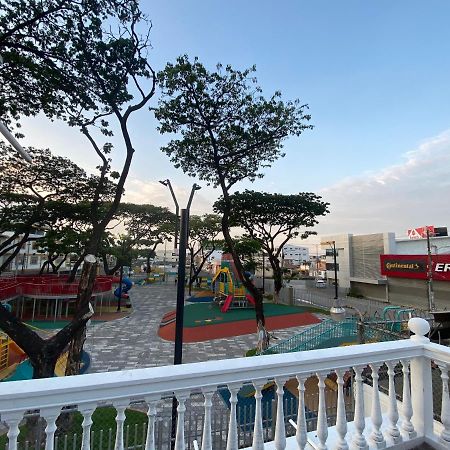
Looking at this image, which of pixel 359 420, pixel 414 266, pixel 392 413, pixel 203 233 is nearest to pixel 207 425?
pixel 359 420

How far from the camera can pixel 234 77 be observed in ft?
31.3

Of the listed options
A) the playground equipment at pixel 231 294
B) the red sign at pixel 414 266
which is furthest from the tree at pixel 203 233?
the red sign at pixel 414 266

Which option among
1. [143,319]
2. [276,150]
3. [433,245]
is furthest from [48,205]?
[433,245]

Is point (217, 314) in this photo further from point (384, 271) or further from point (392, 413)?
point (392, 413)

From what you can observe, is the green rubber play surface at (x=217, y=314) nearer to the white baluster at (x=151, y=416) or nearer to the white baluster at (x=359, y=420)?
the white baluster at (x=359, y=420)

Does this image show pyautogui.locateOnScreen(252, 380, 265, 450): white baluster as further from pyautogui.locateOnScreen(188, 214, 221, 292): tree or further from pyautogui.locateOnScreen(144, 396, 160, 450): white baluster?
pyautogui.locateOnScreen(188, 214, 221, 292): tree

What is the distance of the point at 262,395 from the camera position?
2168 mm

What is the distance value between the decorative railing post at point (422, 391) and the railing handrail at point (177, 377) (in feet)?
0.42

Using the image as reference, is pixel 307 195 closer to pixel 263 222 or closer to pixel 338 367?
pixel 263 222

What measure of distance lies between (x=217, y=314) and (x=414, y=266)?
16.9m

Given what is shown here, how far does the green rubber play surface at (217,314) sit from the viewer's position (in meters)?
19.0

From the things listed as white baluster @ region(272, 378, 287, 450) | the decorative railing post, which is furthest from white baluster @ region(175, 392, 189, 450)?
the decorative railing post

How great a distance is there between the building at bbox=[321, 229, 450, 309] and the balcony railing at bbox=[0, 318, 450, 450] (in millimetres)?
24309

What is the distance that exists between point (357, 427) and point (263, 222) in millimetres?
22026
